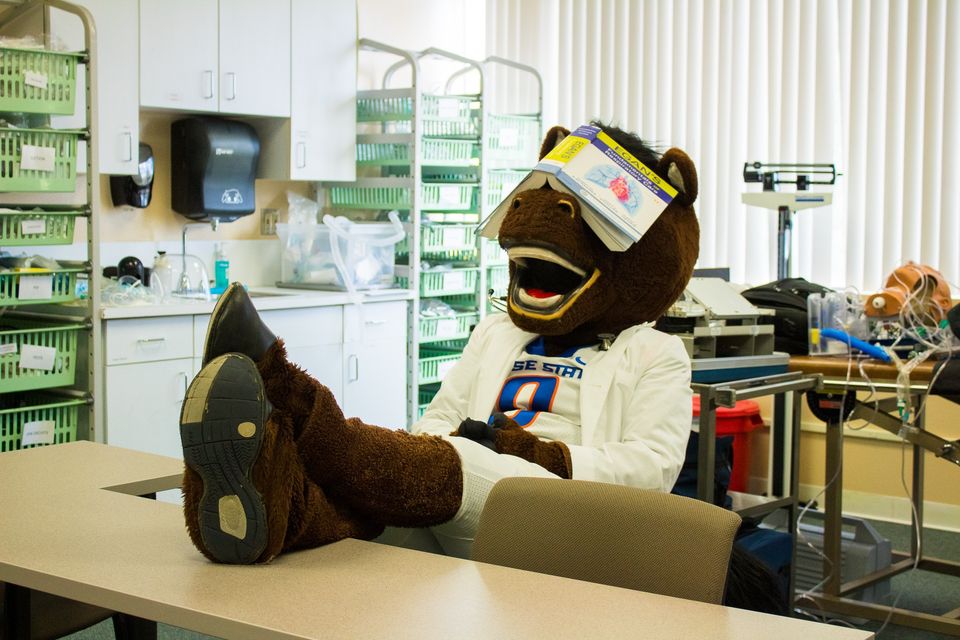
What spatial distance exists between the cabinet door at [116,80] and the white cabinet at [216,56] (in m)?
0.05

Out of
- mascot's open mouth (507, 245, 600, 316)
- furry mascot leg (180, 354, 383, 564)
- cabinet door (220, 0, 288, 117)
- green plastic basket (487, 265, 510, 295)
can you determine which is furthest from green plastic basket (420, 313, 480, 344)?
furry mascot leg (180, 354, 383, 564)

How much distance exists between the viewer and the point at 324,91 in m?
4.28

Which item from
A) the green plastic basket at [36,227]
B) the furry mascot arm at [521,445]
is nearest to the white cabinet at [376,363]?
the green plastic basket at [36,227]

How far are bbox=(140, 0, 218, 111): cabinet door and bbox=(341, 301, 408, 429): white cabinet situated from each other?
95cm

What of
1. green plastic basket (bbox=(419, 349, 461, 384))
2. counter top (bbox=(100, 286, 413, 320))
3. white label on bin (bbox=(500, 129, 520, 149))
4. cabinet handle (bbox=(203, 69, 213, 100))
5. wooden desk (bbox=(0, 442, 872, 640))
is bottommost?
green plastic basket (bbox=(419, 349, 461, 384))

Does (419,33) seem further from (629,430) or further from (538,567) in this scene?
(538,567)

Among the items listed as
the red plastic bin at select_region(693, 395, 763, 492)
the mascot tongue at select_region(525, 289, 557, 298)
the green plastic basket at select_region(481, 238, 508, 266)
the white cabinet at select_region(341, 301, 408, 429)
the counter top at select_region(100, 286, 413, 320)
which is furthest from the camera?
the green plastic basket at select_region(481, 238, 508, 266)

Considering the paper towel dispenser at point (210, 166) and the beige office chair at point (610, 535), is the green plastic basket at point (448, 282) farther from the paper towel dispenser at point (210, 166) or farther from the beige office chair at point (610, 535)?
the beige office chair at point (610, 535)

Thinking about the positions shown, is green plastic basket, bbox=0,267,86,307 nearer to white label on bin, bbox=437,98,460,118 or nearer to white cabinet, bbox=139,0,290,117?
white cabinet, bbox=139,0,290,117

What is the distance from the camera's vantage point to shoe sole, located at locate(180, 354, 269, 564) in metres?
1.27

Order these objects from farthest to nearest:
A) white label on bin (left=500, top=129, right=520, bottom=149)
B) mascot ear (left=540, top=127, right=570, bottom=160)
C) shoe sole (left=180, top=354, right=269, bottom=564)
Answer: white label on bin (left=500, top=129, right=520, bottom=149), mascot ear (left=540, top=127, right=570, bottom=160), shoe sole (left=180, top=354, right=269, bottom=564)

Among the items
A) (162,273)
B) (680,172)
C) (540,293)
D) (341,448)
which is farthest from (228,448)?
(162,273)

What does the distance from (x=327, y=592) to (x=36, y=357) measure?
7.10 feet

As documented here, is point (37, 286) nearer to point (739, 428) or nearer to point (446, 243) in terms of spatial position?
point (446, 243)
